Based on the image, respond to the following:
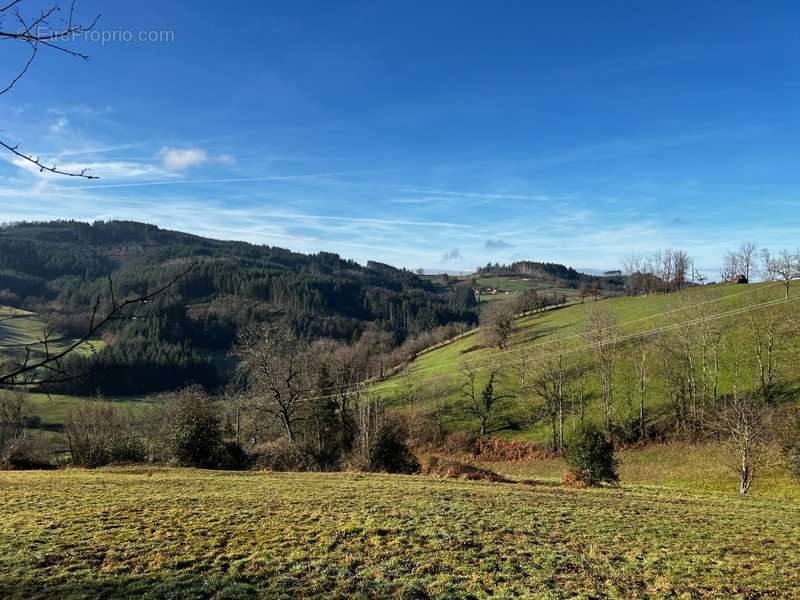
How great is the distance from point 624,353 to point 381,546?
6040 centimetres

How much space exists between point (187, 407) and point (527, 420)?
133ft

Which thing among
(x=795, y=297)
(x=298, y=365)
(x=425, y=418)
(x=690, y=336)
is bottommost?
(x=425, y=418)

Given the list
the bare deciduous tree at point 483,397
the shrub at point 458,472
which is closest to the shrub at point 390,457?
the shrub at point 458,472

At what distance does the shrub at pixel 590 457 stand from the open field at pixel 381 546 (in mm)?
8903

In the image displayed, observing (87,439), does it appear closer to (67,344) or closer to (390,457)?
(390,457)

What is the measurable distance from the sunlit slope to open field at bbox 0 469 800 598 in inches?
1505

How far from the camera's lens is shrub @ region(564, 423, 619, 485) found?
29.5m

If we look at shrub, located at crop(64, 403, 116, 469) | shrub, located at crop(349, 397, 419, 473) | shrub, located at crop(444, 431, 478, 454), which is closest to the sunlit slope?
shrub, located at crop(444, 431, 478, 454)

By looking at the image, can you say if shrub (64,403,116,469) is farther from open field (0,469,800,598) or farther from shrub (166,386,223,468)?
open field (0,469,800,598)

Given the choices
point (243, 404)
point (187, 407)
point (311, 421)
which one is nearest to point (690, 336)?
point (311, 421)

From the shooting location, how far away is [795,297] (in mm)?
62656

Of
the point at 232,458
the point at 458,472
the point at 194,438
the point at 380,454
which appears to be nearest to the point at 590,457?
the point at 458,472

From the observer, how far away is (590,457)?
2958 centimetres

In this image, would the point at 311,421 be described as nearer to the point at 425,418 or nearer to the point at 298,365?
the point at 298,365
